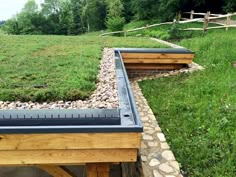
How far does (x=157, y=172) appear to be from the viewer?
2.85 m

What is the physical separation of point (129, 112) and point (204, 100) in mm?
2504

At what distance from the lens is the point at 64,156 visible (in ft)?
6.81

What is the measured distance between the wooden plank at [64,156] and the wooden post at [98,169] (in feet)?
0.47

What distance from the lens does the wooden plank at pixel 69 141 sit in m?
1.99

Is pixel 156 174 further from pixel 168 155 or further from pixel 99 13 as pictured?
pixel 99 13

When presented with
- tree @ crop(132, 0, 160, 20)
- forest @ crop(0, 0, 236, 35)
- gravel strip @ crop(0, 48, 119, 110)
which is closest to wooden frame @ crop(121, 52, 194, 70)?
gravel strip @ crop(0, 48, 119, 110)

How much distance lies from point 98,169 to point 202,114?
2.33m

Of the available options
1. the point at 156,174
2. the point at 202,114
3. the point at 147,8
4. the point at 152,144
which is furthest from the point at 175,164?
the point at 147,8

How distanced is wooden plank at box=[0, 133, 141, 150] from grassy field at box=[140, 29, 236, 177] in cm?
125

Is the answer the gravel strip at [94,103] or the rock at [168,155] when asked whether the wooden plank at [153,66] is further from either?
the rock at [168,155]

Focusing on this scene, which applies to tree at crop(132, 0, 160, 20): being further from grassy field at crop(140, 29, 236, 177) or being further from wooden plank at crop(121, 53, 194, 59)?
wooden plank at crop(121, 53, 194, 59)

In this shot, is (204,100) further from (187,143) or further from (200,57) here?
(200,57)

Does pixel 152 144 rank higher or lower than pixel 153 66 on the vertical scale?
lower

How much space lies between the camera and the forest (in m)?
18.7
